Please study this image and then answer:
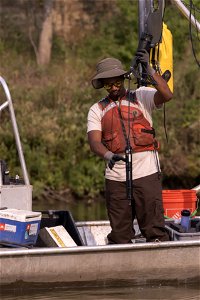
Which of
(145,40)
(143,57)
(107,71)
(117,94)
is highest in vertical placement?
(145,40)

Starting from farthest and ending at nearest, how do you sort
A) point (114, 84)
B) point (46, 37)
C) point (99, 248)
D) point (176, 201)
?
1. point (46, 37)
2. point (176, 201)
3. point (114, 84)
4. point (99, 248)

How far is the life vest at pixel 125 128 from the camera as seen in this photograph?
32.5 feet

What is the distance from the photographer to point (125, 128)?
9.89 meters

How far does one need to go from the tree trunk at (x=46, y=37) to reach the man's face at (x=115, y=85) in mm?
12637

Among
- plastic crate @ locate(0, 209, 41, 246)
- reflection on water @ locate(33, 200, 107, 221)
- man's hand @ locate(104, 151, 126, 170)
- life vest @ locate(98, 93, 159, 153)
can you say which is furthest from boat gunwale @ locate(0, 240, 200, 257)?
reflection on water @ locate(33, 200, 107, 221)

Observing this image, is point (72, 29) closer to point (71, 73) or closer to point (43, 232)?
point (71, 73)

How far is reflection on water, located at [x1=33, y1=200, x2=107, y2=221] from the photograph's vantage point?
15453 mm

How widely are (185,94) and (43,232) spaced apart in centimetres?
855

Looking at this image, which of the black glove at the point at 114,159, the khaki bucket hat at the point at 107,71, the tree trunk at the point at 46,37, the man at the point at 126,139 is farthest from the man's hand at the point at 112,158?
the tree trunk at the point at 46,37

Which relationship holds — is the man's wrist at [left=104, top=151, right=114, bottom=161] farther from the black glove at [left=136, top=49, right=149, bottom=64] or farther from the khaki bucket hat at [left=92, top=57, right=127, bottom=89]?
the black glove at [left=136, top=49, right=149, bottom=64]

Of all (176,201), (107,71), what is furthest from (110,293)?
(107,71)

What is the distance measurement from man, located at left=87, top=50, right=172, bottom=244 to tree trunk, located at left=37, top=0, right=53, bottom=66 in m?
12.6

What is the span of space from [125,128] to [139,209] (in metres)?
0.72

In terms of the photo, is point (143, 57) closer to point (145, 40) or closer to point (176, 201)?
point (145, 40)
